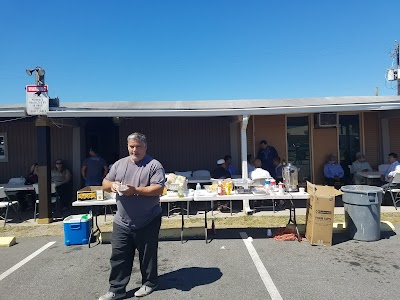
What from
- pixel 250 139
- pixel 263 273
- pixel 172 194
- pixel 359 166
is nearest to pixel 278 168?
pixel 250 139

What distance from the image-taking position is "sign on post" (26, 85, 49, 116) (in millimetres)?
6660

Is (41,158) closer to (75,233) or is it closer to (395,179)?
(75,233)

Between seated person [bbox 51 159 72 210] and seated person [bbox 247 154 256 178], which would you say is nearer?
seated person [bbox 247 154 256 178]

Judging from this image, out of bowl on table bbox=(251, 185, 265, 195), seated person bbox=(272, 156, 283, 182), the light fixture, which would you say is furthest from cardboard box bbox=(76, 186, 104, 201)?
seated person bbox=(272, 156, 283, 182)

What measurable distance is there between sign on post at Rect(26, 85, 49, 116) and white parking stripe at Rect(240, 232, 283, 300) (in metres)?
4.93

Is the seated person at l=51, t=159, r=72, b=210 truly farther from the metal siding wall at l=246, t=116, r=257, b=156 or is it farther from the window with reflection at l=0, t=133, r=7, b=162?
the metal siding wall at l=246, t=116, r=257, b=156

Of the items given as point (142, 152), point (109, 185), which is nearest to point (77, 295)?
point (109, 185)

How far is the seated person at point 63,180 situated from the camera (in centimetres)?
853

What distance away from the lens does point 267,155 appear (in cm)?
921

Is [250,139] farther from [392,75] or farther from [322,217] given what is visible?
[392,75]

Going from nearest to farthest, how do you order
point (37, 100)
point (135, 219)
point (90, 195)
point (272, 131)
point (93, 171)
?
point (135, 219) → point (90, 195) → point (37, 100) → point (93, 171) → point (272, 131)

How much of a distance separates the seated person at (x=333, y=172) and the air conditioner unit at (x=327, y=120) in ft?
3.30

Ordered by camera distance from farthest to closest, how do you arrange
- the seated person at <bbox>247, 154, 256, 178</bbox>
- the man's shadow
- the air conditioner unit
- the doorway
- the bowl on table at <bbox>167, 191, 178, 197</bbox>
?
the doorway, the air conditioner unit, the seated person at <bbox>247, 154, 256, 178</bbox>, the bowl on table at <bbox>167, 191, 178, 197</bbox>, the man's shadow

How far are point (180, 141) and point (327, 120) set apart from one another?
14.9 ft
